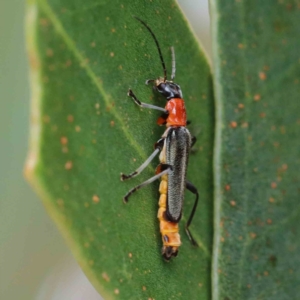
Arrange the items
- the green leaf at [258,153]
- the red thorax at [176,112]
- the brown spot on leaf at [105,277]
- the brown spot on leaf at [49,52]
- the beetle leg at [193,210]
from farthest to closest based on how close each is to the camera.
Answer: the red thorax at [176,112]
the beetle leg at [193,210]
the green leaf at [258,153]
the brown spot on leaf at [105,277]
the brown spot on leaf at [49,52]

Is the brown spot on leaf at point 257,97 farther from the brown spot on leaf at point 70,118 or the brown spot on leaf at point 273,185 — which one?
the brown spot on leaf at point 70,118

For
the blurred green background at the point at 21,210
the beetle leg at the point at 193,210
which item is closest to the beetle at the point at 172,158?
the beetle leg at the point at 193,210

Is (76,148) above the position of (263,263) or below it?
above

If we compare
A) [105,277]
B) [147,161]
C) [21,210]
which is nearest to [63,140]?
[105,277]

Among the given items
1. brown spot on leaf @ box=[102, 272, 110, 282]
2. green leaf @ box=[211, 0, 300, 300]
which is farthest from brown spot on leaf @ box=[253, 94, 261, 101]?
brown spot on leaf @ box=[102, 272, 110, 282]

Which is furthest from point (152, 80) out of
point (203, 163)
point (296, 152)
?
point (296, 152)

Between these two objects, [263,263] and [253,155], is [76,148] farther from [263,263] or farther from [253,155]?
[263,263]

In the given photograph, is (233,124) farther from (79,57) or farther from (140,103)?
(79,57)
